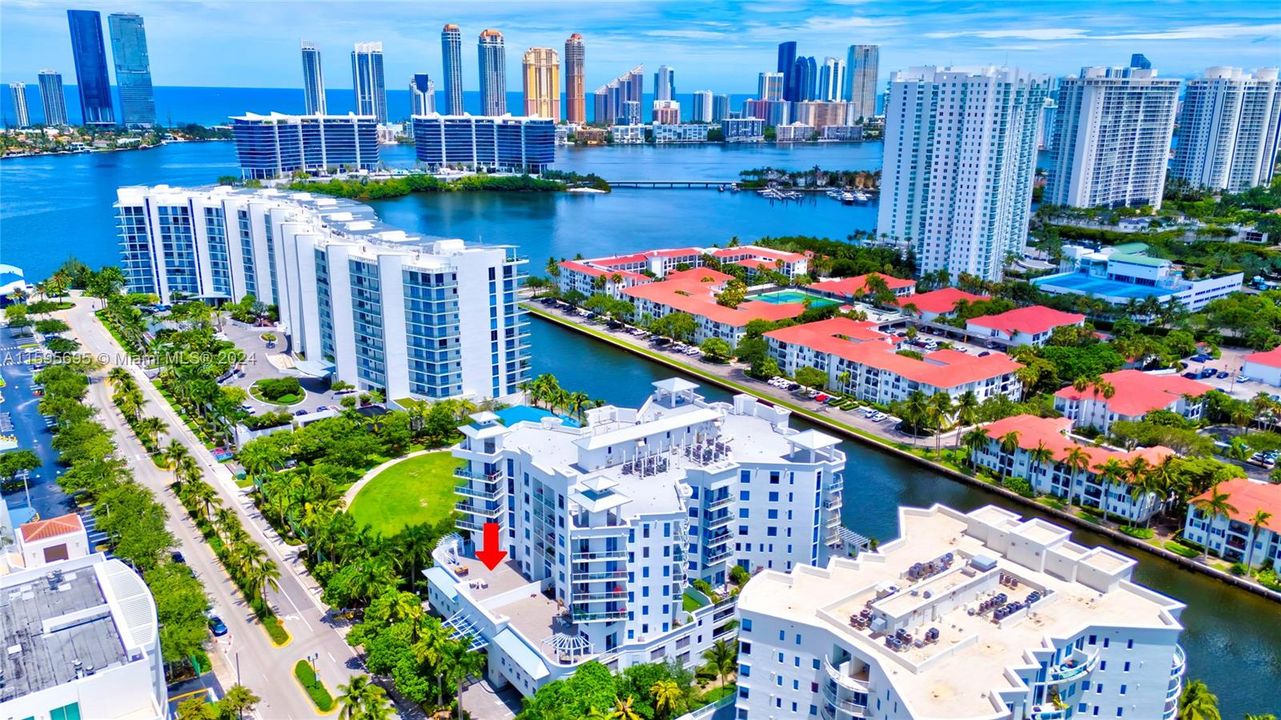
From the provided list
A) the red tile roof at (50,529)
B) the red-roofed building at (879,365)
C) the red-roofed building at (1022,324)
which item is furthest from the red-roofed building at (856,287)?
the red tile roof at (50,529)

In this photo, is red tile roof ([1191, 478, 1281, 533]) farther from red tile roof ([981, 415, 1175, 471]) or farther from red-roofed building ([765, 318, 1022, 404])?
red-roofed building ([765, 318, 1022, 404])

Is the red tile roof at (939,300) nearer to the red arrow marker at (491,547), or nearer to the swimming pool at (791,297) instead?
the swimming pool at (791,297)

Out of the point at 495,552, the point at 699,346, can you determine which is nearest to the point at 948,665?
the point at 495,552

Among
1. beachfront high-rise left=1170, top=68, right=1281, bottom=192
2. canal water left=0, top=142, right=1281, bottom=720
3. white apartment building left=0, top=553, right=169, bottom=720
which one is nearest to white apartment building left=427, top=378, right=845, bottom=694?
canal water left=0, top=142, right=1281, bottom=720

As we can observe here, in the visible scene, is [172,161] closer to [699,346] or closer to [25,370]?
[25,370]

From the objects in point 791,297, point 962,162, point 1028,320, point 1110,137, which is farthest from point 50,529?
point 1110,137

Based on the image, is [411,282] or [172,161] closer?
[411,282]

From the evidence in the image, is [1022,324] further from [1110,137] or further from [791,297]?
[1110,137]
